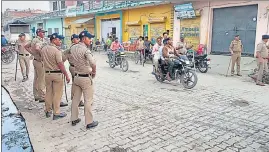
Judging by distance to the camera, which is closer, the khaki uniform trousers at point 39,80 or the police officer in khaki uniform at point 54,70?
the police officer in khaki uniform at point 54,70

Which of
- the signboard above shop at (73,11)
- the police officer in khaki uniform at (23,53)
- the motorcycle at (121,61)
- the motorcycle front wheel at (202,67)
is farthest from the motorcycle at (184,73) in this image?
the signboard above shop at (73,11)

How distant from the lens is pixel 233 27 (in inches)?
500

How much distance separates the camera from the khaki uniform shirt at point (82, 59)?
14.5 feet

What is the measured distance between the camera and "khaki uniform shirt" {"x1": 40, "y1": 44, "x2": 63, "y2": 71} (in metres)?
4.88

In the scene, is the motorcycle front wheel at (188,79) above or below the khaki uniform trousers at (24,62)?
below

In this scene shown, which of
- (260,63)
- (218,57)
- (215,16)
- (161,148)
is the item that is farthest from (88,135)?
(215,16)

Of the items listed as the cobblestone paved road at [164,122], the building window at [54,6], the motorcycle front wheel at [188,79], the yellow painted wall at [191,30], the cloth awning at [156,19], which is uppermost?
the building window at [54,6]

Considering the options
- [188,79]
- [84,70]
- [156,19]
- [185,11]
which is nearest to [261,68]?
[188,79]

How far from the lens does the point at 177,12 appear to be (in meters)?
15.5

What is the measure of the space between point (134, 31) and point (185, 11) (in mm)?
6023

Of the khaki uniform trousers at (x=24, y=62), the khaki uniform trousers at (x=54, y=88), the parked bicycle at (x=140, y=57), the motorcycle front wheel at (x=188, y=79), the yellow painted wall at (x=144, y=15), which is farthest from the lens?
the yellow painted wall at (x=144, y=15)

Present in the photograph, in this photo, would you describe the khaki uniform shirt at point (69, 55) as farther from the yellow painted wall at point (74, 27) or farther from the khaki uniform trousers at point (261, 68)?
the yellow painted wall at point (74, 27)

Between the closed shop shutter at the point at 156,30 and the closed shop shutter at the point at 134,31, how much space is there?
5.61 feet

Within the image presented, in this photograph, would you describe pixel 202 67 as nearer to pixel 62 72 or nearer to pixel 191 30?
pixel 191 30
